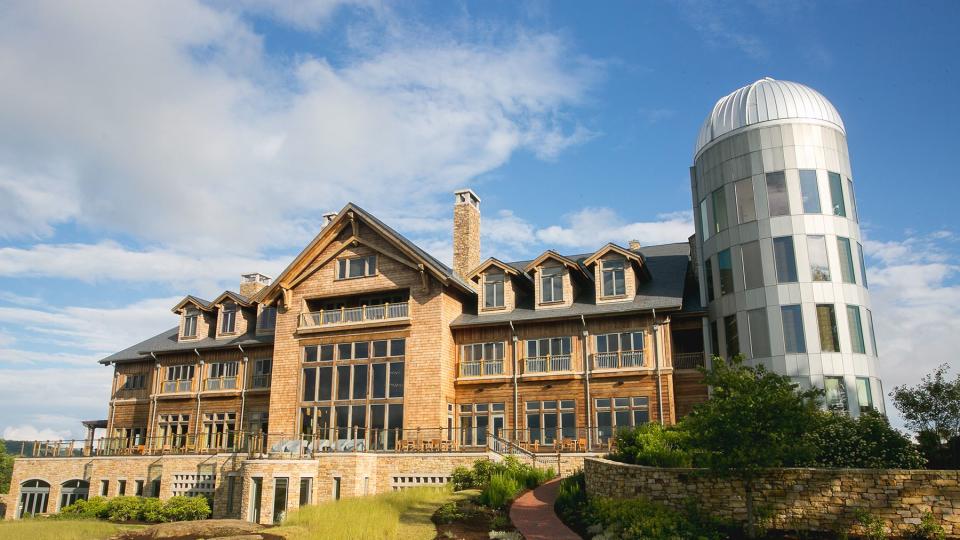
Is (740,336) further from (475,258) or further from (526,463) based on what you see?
(475,258)

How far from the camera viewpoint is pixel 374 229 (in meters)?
34.3

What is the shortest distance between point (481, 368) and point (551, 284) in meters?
4.81

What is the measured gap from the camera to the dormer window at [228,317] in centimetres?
3950

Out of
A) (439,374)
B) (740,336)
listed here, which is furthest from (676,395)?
(439,374)

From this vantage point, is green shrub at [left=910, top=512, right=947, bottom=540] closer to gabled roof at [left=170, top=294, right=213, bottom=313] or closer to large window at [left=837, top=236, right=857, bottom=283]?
large window at [left=837, top=236, right=857, bottom=283]

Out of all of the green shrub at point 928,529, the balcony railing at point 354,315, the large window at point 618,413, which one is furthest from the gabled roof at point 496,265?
the green shrub at point 928,529

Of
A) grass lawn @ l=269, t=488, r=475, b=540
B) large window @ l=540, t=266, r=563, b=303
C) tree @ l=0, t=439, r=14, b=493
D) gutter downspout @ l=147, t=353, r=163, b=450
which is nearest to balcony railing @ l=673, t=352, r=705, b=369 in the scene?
large window @ l=540, t=266, r=563, b=303

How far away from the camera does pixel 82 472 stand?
1380 inches

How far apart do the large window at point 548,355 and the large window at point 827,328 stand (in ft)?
31.9

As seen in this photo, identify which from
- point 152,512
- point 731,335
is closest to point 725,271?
point 731,335

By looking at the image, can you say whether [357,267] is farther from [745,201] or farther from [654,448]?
[654,448]

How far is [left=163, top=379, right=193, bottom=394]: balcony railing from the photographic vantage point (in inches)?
1527

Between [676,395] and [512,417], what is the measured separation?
6.87m

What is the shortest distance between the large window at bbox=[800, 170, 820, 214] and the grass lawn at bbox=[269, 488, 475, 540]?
17.3 meters
